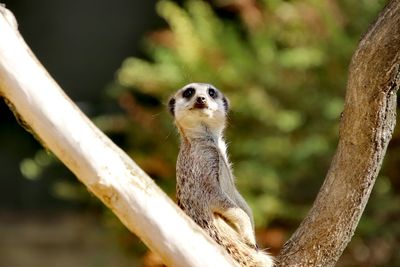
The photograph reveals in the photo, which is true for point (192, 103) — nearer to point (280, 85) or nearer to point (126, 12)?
point (280, 85)

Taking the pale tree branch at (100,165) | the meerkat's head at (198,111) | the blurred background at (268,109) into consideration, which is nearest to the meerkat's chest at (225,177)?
the meerkat's head at (198,111)

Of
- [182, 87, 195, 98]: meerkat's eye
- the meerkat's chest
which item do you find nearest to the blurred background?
[182, 87, 195, 98]: meerkat's eye

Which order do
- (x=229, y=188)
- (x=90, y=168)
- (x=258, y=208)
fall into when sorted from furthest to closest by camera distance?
(x=258, y=208) < (x=229, y=188) < (x=90, y=168)

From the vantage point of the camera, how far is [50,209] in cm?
714

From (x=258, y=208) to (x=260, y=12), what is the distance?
4.07 feet

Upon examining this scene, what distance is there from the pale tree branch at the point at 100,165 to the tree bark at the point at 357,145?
1.36 feet

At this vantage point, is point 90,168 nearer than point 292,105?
Yes

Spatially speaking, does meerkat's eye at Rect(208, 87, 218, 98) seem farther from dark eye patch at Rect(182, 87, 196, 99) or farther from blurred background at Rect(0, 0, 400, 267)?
blurred background at Rect(0, 0, 400, 267)

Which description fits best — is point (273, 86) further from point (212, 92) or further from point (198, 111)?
point (198, 111)

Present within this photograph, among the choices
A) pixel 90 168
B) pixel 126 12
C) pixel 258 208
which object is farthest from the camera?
pixel 126 12

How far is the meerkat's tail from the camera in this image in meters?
3.05

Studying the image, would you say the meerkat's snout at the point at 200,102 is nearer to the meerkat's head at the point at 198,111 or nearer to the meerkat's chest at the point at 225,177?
the meerkat's head at the point at 198,111

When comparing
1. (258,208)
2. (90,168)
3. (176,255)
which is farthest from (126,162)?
(258,208)

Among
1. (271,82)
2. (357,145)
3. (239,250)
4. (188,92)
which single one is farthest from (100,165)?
(271,82)
